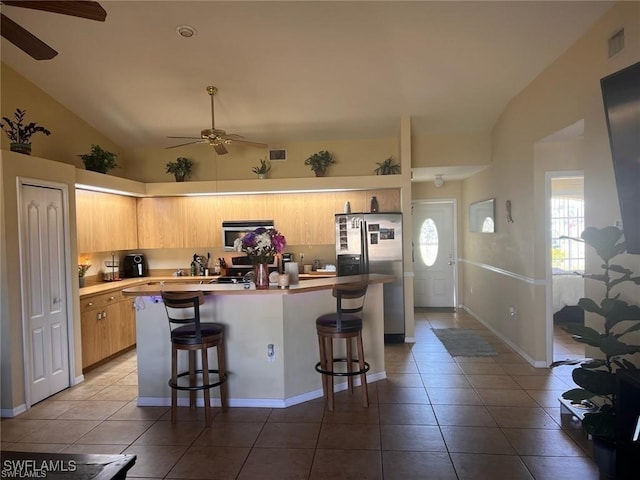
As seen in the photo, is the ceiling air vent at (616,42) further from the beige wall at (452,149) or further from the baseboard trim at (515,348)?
the baseboard trim at (515,348)

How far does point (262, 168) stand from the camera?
5.89 metres

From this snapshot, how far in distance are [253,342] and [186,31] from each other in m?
2.91

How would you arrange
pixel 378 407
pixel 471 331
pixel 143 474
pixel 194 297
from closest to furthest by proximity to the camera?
1. pixel 143 474
2. pixel 194 297
3. pixel 378 407
4. pixel 471 331

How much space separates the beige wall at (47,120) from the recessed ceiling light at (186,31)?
1.93 m

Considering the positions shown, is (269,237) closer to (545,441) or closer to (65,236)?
(65,236)

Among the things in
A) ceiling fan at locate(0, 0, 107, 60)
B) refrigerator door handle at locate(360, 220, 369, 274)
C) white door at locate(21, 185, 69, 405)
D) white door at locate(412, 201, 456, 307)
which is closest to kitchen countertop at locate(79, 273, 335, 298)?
refrigerator door handle at locate(360, 220, 369, 274)

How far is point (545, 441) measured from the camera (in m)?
2.82

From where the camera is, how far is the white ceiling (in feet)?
11.1

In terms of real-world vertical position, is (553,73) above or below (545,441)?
above

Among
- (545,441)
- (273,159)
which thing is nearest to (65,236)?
(273,159)

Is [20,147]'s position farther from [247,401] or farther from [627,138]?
[627,138]

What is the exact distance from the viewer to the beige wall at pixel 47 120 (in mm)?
4051

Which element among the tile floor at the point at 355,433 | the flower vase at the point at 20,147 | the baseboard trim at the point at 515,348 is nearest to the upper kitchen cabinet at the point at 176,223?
the flower vase at the point at 20,147

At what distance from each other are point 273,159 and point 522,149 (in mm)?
3412
